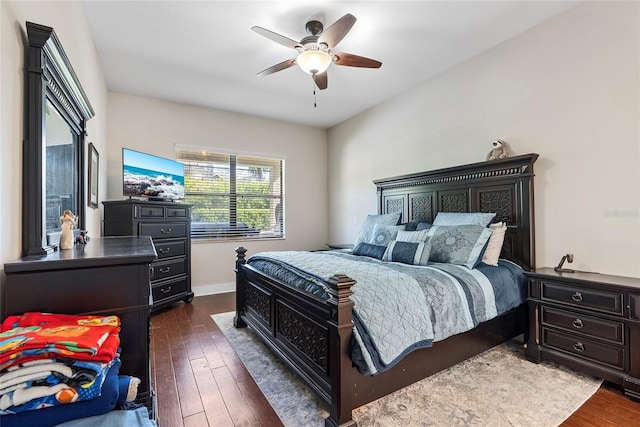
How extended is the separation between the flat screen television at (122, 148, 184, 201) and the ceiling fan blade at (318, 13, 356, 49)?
8.67 ft

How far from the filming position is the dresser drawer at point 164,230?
350 centimetres

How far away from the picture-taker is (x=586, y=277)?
7.41 feet

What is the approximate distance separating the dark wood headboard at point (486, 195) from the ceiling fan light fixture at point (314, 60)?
6.01 ft

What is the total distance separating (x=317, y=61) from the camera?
8.35 ft

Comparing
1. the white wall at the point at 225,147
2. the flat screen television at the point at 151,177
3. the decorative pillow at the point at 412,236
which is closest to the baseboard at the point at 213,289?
the white wall at the point at 225,147

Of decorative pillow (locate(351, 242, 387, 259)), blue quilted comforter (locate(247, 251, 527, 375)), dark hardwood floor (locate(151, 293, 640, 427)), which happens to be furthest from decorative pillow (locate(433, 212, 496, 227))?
dark hardwood floor (locate(151, 293, 640, 427))

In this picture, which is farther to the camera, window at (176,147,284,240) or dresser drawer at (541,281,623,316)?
window at (176,147,284,240)

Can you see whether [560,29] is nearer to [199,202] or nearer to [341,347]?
[341,347]

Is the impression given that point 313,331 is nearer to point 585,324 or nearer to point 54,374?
point 54,374

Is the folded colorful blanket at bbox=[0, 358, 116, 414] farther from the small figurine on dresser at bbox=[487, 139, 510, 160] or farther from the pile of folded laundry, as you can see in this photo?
the small figurine on dresser at bbox=[487, 139, 510, 160]

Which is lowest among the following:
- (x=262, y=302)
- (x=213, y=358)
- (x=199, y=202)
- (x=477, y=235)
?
(x=213, y=358)

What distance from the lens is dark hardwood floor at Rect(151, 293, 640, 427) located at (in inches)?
69.3

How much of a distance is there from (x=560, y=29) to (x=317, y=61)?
2152 mm

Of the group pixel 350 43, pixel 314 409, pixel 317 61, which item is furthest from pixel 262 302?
pixel 350 43
